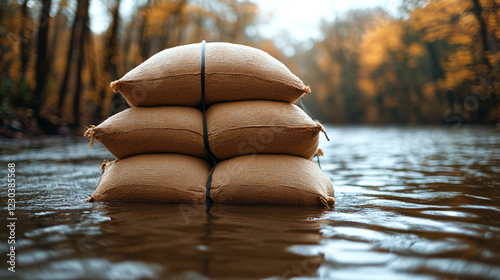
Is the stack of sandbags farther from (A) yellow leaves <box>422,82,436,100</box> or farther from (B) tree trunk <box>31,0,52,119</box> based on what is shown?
(A) yellow leaves <box>422,82,436,100</box>

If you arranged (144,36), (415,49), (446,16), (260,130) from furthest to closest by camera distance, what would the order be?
(415,49)
(144,36)
(446,16)
(260,130)

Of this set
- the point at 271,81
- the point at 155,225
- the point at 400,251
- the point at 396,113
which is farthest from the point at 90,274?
the point at 396,113

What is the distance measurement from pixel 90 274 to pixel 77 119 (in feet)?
40.4

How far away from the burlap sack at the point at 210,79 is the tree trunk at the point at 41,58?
9654 mm

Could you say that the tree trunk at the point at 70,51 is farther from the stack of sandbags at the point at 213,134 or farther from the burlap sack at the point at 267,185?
the burlap sack at the point at 267,185

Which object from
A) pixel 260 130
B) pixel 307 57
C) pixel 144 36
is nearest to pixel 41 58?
pixel 144 36

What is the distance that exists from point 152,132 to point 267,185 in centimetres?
88

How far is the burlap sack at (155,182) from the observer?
2.25m

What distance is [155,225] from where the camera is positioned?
164 centimetres

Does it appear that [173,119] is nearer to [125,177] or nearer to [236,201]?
[125,177]

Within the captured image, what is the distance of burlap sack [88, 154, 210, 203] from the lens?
2250mm

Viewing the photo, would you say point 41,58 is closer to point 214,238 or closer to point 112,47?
point 112,47

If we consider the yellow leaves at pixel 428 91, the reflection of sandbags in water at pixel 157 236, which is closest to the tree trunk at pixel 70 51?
the reflection of sandbags in water at pixel 157 236

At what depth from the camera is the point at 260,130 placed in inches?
92.1
